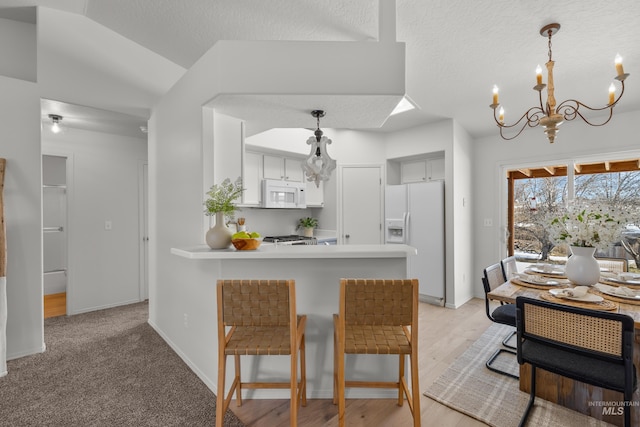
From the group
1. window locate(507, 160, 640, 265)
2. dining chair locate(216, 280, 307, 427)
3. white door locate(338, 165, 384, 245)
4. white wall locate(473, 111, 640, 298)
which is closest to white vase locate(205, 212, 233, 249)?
dining chair locate(216, 280, 307, 427)

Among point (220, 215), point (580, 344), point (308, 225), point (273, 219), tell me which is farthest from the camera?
point (308, 225)

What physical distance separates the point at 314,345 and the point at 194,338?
1046mm

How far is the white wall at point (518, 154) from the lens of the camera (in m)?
3.46

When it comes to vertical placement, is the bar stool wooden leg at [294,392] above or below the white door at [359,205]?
below

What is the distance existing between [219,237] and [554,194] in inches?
176

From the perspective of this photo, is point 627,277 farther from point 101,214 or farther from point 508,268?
point 101,214

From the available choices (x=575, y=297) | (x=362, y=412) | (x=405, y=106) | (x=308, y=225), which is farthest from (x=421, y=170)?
(x=362, y=412)

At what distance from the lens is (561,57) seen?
2371mm

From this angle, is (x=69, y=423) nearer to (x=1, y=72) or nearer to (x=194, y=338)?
(x=194, y=338)

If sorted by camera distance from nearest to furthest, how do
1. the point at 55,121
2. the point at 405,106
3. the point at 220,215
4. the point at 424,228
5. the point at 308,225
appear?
the point at 220,215 → the point at 55,121 → the point at 405,106 → the point at 424,228 → the point at 308,225

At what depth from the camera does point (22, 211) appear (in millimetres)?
2607

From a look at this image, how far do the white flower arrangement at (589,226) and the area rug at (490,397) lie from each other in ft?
3.78

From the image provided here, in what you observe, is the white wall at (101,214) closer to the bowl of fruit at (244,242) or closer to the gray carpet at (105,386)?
the gray carpet at (105,386)

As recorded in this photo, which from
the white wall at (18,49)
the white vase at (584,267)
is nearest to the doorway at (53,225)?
the white wall at (18,49)
